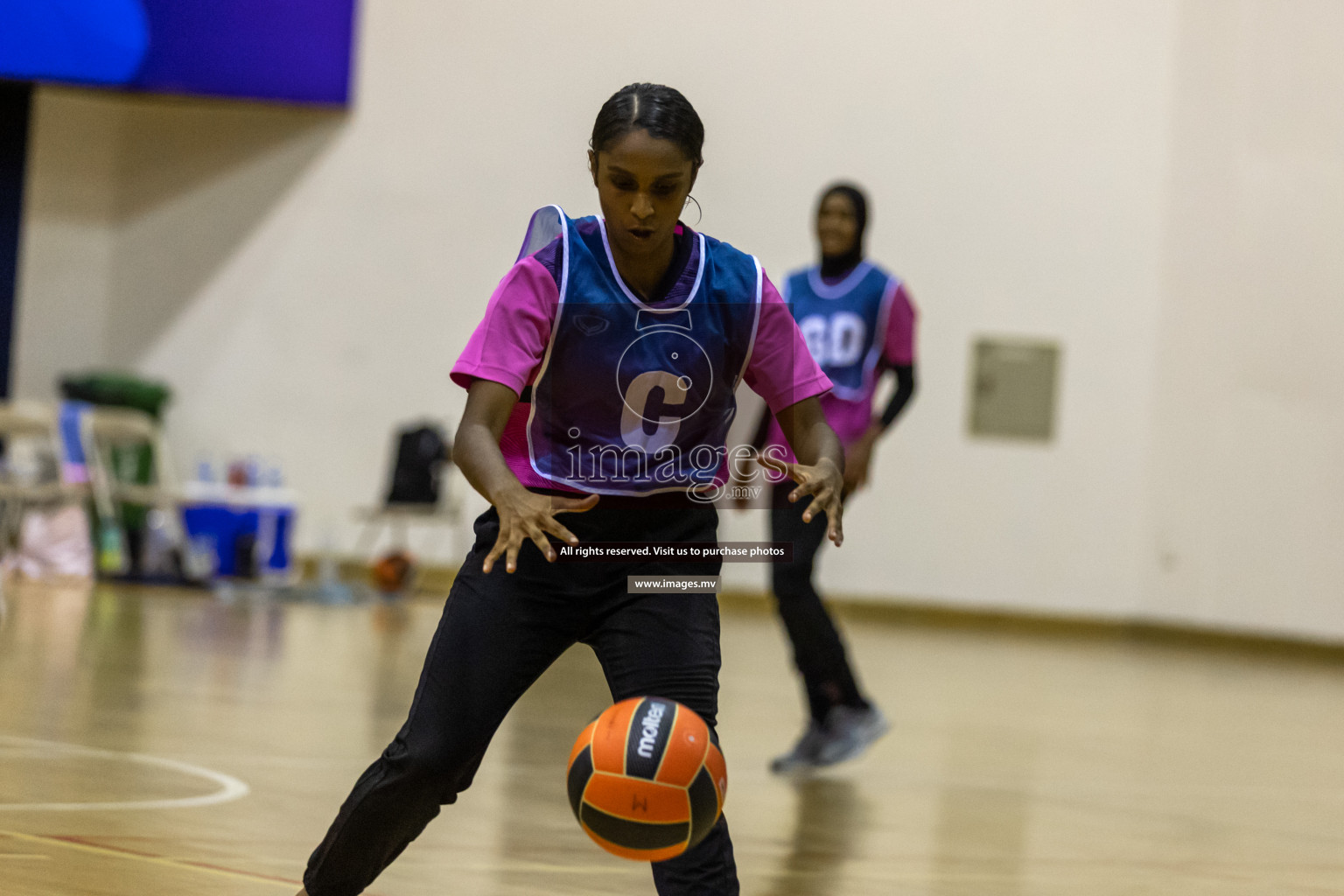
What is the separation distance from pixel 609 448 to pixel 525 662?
1.36ft

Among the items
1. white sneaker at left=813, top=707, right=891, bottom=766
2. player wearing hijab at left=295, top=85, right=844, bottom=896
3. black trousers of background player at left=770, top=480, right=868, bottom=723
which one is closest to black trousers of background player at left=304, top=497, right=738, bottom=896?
player wearing hijab at left=295, top=85, right=844, bottom=896

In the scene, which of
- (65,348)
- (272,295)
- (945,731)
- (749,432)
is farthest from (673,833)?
(65,348)

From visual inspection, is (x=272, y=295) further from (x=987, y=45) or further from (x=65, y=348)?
(x=987, y=45)

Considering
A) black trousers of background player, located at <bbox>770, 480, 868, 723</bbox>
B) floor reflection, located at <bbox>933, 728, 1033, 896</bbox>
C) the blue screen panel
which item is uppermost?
the blue screen panel

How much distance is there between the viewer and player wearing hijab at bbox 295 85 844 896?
2.60 metres

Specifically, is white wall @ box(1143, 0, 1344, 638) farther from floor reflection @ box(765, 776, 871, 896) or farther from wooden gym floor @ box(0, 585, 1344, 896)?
floor reflection @ box(765, 776, 871, 896)

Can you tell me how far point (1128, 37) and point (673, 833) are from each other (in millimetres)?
10978

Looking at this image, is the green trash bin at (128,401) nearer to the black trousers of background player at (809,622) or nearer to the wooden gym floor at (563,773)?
the wooden gym floor at (563,773)

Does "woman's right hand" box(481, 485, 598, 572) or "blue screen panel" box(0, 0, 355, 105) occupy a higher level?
"blue screen panel" box(0, 0, 355, 105)

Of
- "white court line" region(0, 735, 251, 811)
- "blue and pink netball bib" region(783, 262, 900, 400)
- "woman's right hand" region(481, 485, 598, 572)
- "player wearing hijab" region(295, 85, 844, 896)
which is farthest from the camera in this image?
"blue and pink netball bib" region(783, 262, 900, 400)

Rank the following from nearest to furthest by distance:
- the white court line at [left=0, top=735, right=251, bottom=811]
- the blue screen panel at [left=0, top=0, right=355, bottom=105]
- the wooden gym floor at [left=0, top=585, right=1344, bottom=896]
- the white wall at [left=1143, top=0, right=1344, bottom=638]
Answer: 1. the wooden gym floor at [left=0, top=585, right=1344, bottom=896]
2. the white court line at [left=0, top=735, right=251, bottom=811]
3. the blue screen panel at [left=0, top=0, right=355, bottom=105]
4. the white wall at [left=1143, top=0, right=1344, bottom=638]

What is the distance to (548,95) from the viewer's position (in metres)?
12.2

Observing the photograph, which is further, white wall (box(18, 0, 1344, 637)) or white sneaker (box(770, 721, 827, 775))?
white wall (box(18, 0, 1344, 637))

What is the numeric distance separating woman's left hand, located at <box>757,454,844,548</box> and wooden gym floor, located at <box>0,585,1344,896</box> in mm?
1458
